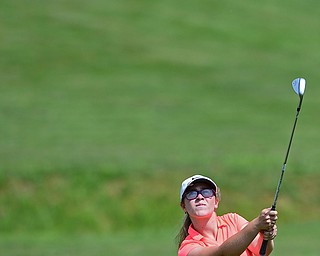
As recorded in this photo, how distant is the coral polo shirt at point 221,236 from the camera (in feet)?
22.4

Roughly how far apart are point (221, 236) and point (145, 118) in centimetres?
2089

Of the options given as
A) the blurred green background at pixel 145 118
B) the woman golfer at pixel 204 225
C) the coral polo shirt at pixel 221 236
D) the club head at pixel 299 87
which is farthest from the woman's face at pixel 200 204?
the blurred green background at pixel 145 118

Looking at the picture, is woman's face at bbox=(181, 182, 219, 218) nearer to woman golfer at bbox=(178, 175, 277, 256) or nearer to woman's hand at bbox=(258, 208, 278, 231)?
woman golfer at bbox=(178, 175, 277, 256)

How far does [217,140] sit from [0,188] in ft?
22.8

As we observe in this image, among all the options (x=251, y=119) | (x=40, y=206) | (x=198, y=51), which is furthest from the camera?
(x=198, y=51)

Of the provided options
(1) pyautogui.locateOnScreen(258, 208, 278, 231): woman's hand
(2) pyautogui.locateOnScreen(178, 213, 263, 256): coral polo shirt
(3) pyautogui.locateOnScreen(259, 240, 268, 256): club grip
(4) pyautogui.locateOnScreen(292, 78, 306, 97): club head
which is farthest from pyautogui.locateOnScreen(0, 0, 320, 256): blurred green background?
(1) pyautogui.locateOnScreen(258, 208, 278, 231): woman's hand

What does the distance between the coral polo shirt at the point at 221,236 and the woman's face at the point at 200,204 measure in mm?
154

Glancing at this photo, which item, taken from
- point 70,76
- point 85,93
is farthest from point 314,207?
point 70,76

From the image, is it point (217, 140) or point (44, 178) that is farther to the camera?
point (217, 140)

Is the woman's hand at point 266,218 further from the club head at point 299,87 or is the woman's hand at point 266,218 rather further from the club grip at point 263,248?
the club head at point 299,87

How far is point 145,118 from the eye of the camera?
2780 cm

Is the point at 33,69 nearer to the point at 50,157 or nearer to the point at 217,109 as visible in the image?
the point at 217,109

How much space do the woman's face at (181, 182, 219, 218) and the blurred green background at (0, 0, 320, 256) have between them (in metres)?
8.46

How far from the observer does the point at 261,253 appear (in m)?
6.75
